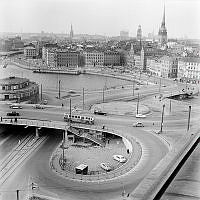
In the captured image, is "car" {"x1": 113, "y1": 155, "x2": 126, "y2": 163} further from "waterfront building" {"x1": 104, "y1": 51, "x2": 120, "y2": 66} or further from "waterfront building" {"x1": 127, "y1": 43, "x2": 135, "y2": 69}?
"waterfront building" {"x1": 104, "y1": 51, "x2": 120, "y2": 66}

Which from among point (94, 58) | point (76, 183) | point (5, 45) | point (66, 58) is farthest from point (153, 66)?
point (76, 183)

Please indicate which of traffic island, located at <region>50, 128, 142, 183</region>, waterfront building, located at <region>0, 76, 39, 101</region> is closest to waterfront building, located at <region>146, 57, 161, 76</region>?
waterfront building, located at <region>0, 76, 39, 101</region>

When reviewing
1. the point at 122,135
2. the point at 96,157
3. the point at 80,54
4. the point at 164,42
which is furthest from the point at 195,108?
the point at 164,42

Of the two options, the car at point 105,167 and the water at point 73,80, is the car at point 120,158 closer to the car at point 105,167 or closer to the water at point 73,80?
the car at point 105,167

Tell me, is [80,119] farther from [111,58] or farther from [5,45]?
[5,45]

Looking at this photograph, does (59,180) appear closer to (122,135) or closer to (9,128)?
(122,135)

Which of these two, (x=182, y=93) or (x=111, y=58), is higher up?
(x=111, y=58)

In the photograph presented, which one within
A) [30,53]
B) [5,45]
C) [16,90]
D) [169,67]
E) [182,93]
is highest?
[5,45]
